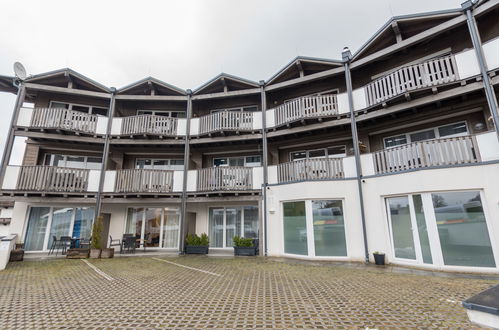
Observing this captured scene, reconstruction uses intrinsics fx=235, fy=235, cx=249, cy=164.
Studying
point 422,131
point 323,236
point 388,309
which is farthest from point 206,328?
point 422,131

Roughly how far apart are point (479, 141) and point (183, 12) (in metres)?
15.6

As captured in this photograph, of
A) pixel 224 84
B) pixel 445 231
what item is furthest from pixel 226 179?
pixel 445 231

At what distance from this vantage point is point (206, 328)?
3.91m

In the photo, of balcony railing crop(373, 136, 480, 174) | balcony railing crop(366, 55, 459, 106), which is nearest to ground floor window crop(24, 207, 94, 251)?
balcony railing crop(373, 136, 480, 174)

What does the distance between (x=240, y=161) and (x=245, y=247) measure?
5.30m

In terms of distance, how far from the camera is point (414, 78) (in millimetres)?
9617

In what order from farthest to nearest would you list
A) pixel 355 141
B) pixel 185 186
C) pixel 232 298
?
1. pixel 185 186
2. pixel 355 141
3. pixel 232 298

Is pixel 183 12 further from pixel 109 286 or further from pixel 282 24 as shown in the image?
pixel 109 286

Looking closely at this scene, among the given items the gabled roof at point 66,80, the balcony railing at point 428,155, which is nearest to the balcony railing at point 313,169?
the balcony railing at point 428,155

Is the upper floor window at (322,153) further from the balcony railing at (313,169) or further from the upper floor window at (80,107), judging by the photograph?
the upper floor window at (80,107)

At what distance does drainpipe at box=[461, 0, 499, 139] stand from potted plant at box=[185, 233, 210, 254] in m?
12.3

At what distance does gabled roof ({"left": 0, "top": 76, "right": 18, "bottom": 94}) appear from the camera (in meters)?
12.3

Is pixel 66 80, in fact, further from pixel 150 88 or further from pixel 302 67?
pixel 302 67

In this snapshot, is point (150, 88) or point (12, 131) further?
point (150, 88)
